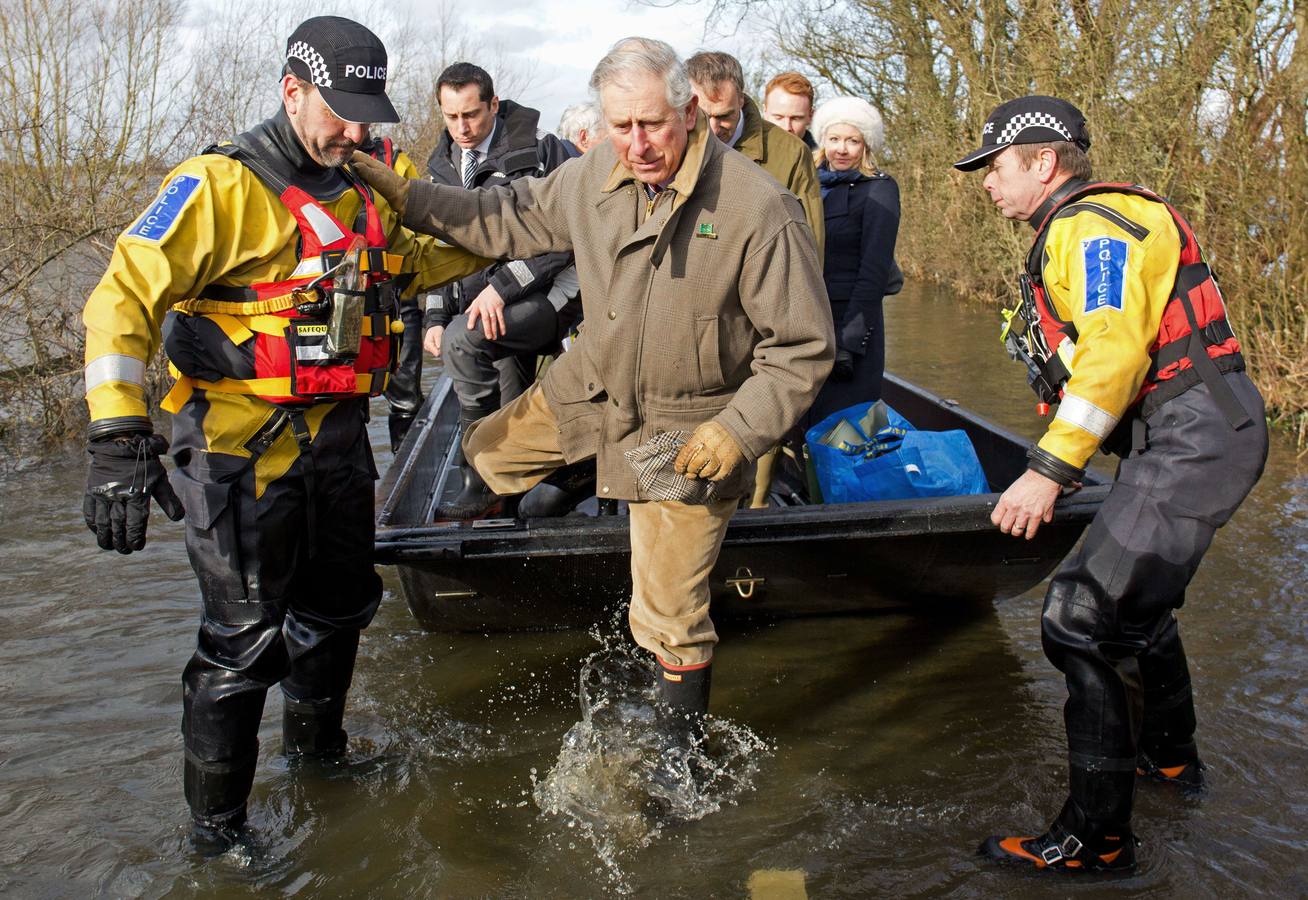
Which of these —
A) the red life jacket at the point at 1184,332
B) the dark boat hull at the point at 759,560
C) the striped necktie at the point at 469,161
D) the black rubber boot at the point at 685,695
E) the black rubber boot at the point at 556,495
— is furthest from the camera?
the striped necktie at the point at 469,161

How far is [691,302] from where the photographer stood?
3.38m

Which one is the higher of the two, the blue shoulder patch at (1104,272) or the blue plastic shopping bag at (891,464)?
the blue shoulder patch at (1104,272)

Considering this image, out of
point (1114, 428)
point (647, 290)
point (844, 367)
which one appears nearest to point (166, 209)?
point (647, 290)

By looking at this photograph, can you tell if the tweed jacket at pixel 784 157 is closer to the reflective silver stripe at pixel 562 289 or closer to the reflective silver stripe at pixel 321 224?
the reflective silver stripe at pixel 562 289

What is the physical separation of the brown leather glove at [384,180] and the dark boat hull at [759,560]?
1.24 meters

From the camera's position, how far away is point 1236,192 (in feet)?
26.8

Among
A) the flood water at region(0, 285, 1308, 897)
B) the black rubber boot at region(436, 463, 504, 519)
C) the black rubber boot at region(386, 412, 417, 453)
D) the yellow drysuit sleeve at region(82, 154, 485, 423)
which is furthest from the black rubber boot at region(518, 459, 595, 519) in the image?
the black rubber boot at region(386, 412, 417, 453)

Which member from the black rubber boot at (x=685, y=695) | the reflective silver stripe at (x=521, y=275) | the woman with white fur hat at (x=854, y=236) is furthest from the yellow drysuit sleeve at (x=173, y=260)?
the woman with white fur hat at (x=854, y=236)

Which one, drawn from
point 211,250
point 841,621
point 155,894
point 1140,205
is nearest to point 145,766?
point 155,894

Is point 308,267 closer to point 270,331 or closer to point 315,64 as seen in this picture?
point 270,331

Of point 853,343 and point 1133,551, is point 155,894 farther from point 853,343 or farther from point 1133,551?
point 853,343

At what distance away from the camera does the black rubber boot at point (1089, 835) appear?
330 cm

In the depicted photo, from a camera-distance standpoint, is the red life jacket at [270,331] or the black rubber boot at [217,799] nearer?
the red life jacket at [270,331]

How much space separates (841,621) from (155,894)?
10.2 feet
